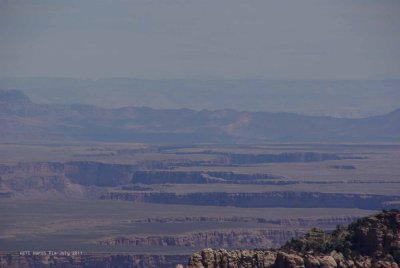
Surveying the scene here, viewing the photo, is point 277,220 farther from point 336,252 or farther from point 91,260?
point 336,252

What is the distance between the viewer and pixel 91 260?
11925 cm

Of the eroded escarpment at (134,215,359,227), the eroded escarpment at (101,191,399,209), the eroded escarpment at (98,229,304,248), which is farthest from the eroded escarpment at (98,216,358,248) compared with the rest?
the eroded escarpment at (101,191,399,209)

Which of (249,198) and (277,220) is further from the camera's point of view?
(249,198)

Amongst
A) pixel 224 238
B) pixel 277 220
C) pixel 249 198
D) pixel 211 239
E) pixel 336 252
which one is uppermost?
pixel 249 198

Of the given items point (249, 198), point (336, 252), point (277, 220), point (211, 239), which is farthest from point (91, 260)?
point (336, 252)

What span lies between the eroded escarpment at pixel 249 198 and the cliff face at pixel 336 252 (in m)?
135

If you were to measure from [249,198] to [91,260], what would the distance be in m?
63.3

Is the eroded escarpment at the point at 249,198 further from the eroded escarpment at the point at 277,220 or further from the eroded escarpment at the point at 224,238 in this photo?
the eroded escarpment at the point at 224,238

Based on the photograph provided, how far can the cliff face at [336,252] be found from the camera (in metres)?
36.1

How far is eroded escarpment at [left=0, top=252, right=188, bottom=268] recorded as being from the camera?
116m

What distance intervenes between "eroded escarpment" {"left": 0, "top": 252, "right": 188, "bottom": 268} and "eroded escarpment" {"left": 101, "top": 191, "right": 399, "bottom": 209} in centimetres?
5672

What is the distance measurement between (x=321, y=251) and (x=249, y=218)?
121 meters

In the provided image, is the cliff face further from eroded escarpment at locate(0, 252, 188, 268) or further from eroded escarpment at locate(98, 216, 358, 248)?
eroded escarpment at locate(98, 216, 358, 248)

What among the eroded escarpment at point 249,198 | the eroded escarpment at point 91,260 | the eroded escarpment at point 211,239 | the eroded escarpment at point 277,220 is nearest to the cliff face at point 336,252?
the eroded escarpment at point 91,260
